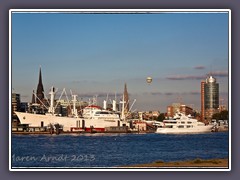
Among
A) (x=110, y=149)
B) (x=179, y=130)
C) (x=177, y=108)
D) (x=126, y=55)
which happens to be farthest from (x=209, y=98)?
(x=110, y=149)

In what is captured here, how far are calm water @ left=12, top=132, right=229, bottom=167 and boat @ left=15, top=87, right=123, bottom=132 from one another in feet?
0.34

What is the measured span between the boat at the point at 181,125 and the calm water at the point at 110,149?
0.06m

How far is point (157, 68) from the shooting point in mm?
10898

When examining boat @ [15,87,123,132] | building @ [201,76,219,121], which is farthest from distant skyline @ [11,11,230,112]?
boat @ [15,87,123,132]

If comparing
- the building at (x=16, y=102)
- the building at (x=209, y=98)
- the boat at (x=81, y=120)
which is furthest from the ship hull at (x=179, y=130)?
the building at (x=16, y=102)

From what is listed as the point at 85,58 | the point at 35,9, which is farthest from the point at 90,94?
the point at 35,9

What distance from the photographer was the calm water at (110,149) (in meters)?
10.8

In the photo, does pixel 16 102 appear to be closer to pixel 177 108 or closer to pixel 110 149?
pixel 110 149

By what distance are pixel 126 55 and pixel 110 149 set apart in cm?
101

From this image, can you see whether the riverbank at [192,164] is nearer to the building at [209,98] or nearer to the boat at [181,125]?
the boat at [181,125]

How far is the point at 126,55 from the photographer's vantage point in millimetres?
10906

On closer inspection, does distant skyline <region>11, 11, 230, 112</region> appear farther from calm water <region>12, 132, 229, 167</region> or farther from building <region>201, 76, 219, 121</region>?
calm water <region>12, 132, 229, 167</region>

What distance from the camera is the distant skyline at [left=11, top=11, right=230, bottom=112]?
35.6ft

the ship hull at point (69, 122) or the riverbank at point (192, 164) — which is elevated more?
the ship hull at point (69, 122)
